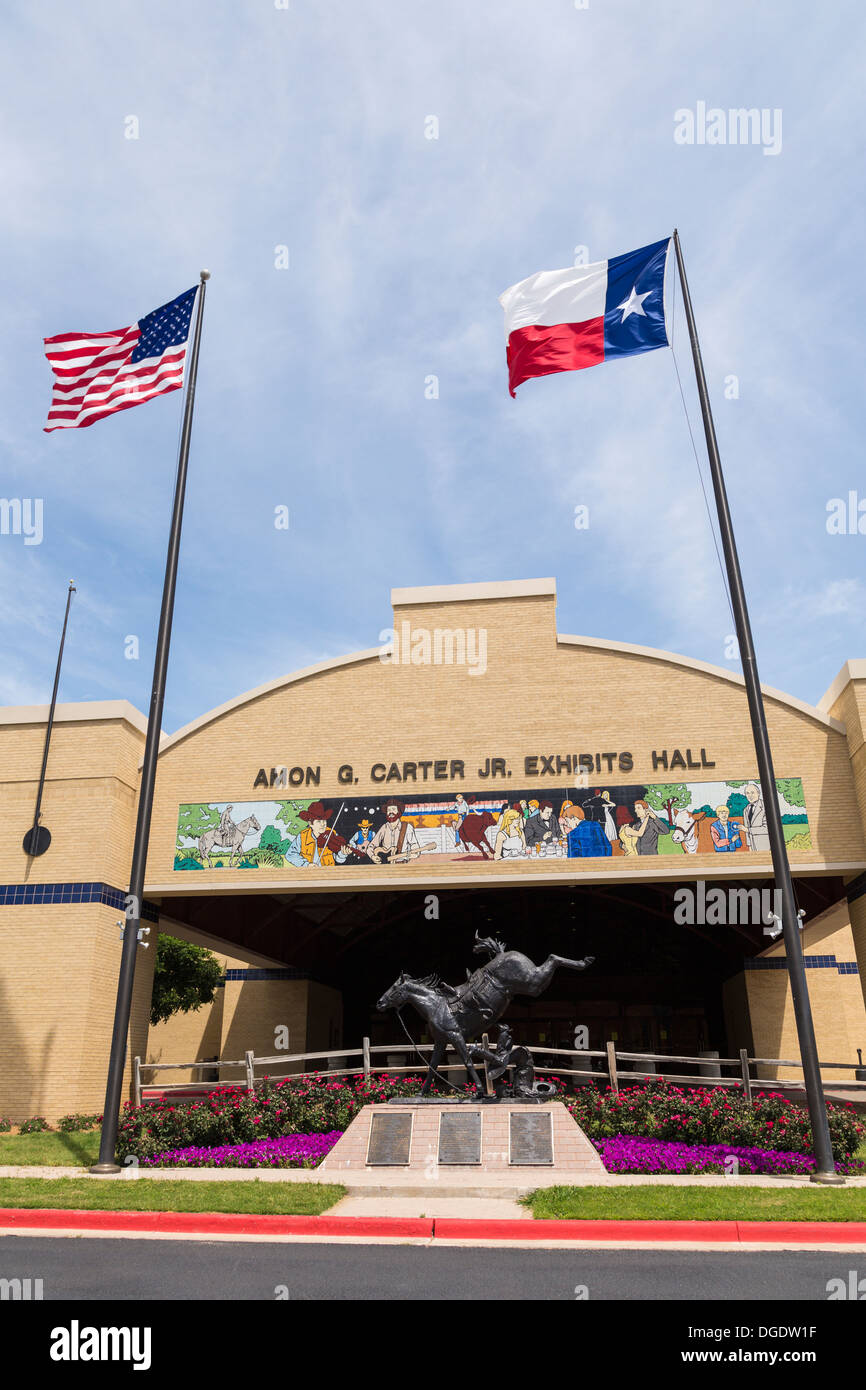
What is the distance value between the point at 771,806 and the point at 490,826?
929 cm

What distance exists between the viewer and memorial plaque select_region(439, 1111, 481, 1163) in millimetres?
13078

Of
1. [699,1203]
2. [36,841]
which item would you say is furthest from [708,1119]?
[36,841]

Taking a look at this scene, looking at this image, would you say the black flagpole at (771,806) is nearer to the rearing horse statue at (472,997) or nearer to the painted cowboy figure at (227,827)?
the rearing horse statue at (472,997)

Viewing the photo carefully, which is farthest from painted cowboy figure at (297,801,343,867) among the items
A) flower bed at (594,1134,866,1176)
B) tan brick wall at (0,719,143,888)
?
flower bed at (594,1134,866,1176)

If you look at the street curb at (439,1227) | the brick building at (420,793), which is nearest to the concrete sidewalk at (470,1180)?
the street curb at (439,1227)

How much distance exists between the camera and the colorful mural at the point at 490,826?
846 inches

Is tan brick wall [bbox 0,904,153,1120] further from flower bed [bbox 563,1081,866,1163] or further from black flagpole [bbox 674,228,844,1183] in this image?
black flagpole [bbox 674,228,844,1183]

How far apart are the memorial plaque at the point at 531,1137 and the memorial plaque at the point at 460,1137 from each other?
0.50m

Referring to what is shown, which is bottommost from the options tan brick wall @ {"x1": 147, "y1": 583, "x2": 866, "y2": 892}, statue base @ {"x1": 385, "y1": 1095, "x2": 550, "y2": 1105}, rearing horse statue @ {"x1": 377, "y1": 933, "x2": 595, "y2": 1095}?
statue base @ {"x1": 385, "y1": 1095, "x2": 550, "y2": 1105}

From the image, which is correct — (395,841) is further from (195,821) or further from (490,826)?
(195,821)

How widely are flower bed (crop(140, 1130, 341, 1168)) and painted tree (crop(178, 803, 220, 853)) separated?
9.00 m

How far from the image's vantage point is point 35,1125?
1955cm
